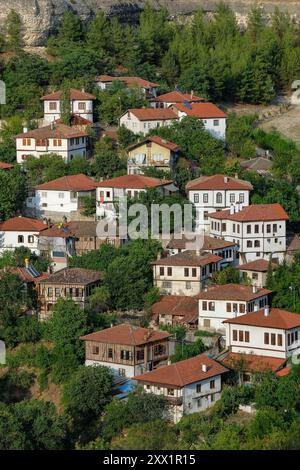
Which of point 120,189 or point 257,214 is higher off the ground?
point 120,189

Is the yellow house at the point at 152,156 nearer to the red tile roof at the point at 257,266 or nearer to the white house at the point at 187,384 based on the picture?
the red tile roof at the point at 257,266

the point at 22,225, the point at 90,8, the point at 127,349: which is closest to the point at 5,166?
the point at 22,225

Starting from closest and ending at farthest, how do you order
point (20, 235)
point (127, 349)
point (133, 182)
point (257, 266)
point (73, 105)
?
point (127, 349), point (257, 266), point (20, 235), point (133, 182), point (73, 105)

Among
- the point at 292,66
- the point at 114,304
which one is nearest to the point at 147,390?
the point at 114,304

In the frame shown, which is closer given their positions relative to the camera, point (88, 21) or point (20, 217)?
point (20, 217)

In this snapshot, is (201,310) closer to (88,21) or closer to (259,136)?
(259,136)

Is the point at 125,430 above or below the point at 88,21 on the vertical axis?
below

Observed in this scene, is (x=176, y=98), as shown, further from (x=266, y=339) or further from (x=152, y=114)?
(x=266, y=339)

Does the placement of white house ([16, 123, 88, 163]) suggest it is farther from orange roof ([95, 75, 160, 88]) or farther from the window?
the window
